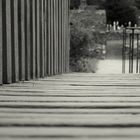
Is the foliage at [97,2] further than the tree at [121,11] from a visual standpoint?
Yes

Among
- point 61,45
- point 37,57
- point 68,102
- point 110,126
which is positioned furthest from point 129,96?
point 61,45

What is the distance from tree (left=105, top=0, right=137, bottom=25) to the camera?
32.4m

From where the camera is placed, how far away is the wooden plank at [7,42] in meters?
3.44

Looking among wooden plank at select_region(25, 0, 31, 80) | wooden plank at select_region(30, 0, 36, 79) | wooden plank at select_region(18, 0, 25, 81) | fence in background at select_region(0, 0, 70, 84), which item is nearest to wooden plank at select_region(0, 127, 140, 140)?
fence in background at select_region(0, 0, 70, 84)

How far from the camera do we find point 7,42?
350cm

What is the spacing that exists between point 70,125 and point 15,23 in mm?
1837

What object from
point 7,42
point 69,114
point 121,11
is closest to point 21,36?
point 7,42

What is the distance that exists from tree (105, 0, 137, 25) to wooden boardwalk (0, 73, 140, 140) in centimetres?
2951

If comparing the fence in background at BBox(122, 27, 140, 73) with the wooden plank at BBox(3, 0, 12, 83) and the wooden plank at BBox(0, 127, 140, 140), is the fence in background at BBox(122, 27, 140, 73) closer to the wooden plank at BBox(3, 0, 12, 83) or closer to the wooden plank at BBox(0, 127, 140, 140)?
the wooden plank at BBox(3, 0, 12, 83)

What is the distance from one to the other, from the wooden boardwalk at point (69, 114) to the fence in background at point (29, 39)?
1.17 ft

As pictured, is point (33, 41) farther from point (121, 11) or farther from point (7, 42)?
point (121, 11)

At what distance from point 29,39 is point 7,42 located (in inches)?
23.8

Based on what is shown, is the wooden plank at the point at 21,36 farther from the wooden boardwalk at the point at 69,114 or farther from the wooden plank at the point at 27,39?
the wooden boardwalk at the point at 69,114

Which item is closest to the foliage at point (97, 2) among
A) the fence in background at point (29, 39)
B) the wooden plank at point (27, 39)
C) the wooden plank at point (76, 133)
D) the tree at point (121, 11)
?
the tree at point (121, 11)
